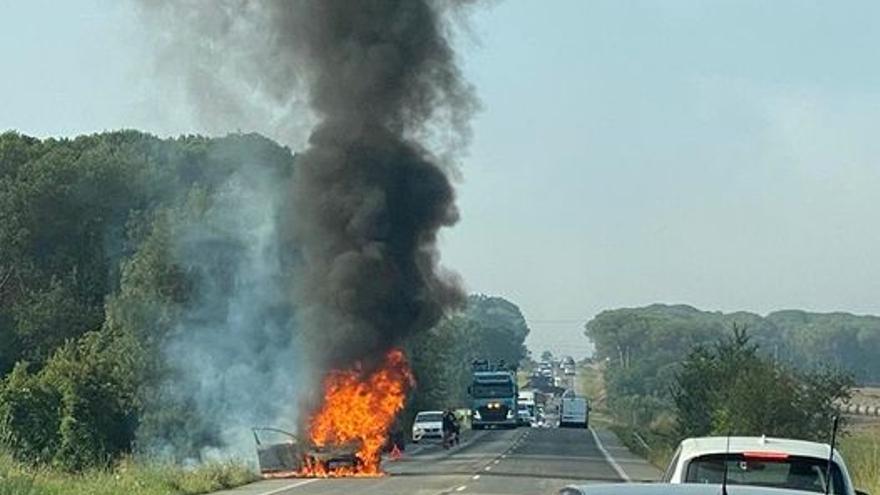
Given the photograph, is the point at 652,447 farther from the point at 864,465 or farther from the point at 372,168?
the point at 864,465

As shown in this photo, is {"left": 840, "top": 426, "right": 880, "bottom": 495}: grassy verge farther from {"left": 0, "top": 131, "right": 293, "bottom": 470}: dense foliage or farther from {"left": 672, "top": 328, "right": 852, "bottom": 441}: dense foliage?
{"left": 0, "top": 131, "right": 293, "bottom": 470}: dense foliage

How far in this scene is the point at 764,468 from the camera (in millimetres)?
11336

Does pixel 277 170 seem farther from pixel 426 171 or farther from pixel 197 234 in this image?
pixel 426 171

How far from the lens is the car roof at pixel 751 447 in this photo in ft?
36.9

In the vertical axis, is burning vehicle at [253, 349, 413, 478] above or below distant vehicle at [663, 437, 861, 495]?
above

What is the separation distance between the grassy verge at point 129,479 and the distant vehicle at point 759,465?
12.3 metres

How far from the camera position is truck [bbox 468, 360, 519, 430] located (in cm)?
7956

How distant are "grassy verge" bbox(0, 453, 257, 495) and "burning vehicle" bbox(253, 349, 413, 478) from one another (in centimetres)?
207

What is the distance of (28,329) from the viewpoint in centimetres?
6881

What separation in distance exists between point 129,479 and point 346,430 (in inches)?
489

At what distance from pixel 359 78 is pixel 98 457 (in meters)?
14.5

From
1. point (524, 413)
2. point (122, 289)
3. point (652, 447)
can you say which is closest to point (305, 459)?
point (652, 447)

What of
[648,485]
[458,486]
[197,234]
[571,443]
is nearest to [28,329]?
[197,234]

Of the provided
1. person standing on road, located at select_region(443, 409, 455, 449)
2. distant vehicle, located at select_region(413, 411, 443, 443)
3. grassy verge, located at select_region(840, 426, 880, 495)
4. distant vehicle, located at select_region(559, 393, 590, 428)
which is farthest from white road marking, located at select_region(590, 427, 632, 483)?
distant vehicle, located at select_region(559, 393, 590, 428)
